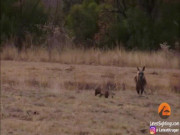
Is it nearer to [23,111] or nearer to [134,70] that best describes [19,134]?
[23,111]

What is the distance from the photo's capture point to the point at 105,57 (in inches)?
424

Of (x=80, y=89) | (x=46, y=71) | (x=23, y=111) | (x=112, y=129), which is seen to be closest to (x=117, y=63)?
(x=80, y=89)

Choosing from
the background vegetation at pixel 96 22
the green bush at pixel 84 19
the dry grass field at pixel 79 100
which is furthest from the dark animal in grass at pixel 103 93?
the green bush at pixel 84 19

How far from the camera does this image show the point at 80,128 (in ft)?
22.1

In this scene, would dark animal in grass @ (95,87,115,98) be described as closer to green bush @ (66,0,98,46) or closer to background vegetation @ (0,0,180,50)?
background vegetation @ (0,0,180,50)

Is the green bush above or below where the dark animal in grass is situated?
above

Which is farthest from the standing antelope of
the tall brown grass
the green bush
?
the green bush

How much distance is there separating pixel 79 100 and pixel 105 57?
219cm

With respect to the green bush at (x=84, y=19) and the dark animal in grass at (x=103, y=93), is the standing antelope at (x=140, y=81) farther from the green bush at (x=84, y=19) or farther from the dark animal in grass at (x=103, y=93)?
the green bush at (x=84, y=19)

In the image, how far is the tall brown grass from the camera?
845 centimetres

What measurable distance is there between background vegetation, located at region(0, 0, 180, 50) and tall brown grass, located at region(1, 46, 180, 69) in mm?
307

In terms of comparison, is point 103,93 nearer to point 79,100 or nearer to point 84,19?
point 79,100

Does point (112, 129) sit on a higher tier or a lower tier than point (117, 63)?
lower

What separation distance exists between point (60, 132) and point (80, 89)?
3.60 m
